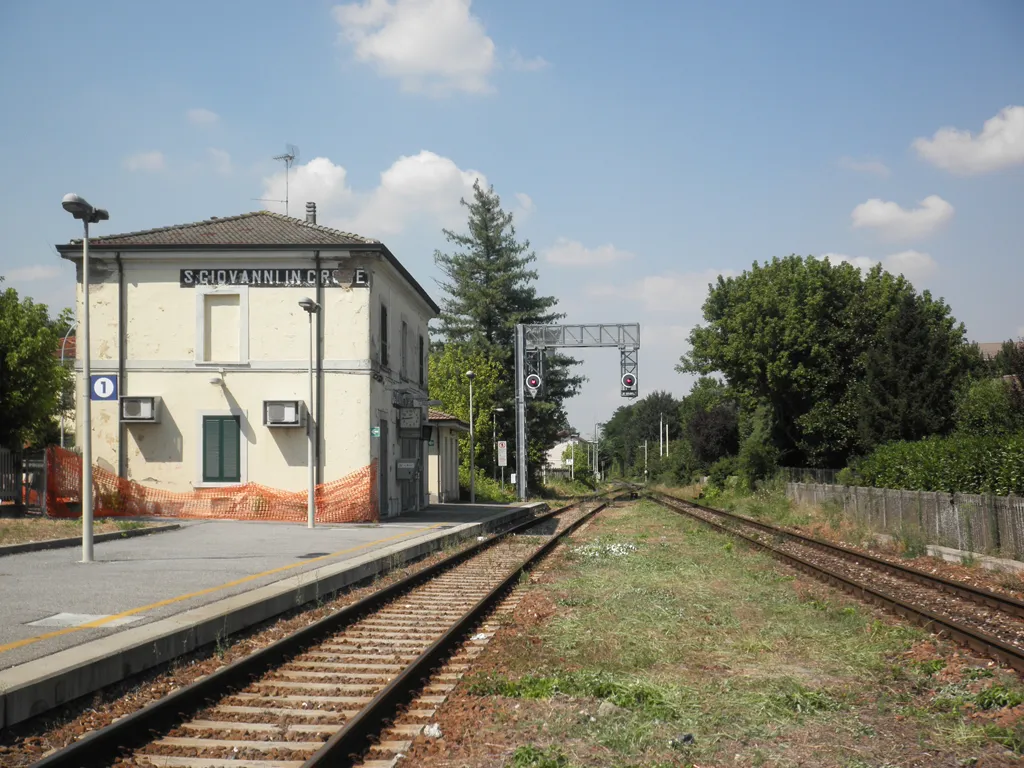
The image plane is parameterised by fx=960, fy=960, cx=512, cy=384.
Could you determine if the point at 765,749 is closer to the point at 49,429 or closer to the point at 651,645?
the point at 651,645

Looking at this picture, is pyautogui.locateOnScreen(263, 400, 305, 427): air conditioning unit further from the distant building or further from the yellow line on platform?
the distant building

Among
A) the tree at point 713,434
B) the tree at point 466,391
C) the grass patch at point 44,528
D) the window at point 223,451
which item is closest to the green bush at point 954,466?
the grass patch at point 44,528

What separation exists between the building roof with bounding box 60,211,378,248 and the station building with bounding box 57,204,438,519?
0.31 ft

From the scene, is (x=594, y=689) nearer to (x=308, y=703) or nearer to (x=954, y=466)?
(x=308, y=703)

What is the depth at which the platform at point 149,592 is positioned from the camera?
6.69 metres

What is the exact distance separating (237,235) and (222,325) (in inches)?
98.2

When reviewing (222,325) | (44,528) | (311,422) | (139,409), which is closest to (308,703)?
(44,528)

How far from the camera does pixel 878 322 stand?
133ft

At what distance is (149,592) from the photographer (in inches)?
416

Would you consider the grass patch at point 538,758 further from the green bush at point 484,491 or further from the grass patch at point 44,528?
the green bush at point 484,491

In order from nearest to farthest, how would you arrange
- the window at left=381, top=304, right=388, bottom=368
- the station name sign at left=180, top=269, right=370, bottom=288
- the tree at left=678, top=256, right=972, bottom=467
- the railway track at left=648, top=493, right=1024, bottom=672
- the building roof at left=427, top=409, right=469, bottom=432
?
the railway track at left=648, top=493, right=1024, bottom=672, the station name sign at left=180, top=269, right=370, bottom=288, the window at left=381, top=304, right=388, bottom=368, the building roof at left=427, top=409, right=469, bottom=432, the tree at left=678, top=256, right=972, bottom=467

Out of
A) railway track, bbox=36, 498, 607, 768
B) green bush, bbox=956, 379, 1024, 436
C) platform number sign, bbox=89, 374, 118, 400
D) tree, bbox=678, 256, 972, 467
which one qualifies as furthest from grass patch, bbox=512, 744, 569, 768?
tree, bbox=678, 256, 972, 467

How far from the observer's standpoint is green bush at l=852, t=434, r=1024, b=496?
17312 mm

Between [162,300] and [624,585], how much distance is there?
16754 mm
